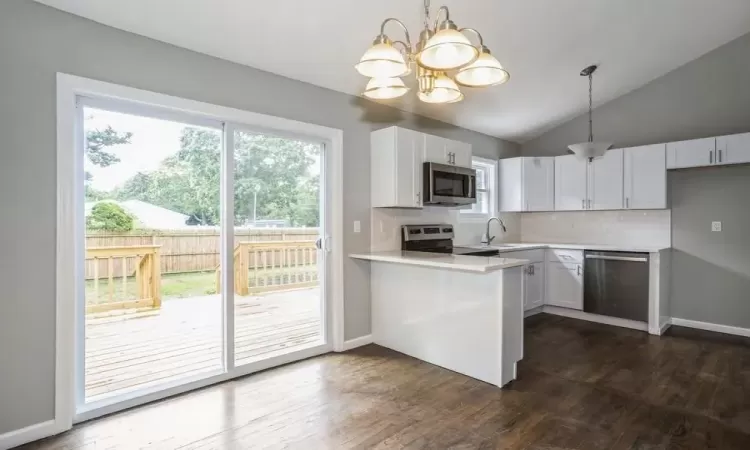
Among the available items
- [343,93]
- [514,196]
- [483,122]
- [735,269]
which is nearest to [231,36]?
[343,93]

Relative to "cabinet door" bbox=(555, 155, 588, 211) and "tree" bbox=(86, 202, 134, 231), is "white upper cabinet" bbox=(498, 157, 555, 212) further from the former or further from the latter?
"tree" bbox=(86, 202, 134, 231)

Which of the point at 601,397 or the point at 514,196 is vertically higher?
the point at 514,196

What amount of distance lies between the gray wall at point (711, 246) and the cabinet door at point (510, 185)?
5.37 ft

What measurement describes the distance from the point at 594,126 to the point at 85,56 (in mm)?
5306

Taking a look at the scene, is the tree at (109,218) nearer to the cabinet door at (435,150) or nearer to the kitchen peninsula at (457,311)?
the kitchen peninsula at (457,311)

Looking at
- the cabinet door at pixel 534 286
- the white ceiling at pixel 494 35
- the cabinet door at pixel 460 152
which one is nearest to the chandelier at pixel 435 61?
the white ceiling at pixel 494 35

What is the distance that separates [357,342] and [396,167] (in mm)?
1672

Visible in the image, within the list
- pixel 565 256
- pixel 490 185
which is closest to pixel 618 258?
pixel 565 256

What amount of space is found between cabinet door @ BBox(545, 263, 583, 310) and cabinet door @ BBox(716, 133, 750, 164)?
172 centimetres

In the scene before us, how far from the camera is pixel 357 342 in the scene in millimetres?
3777

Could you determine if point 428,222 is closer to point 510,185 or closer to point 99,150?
point 510,185

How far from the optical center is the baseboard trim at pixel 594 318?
174 inches

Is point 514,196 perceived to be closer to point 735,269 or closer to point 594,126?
point 594,126

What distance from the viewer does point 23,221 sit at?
7.17ft
